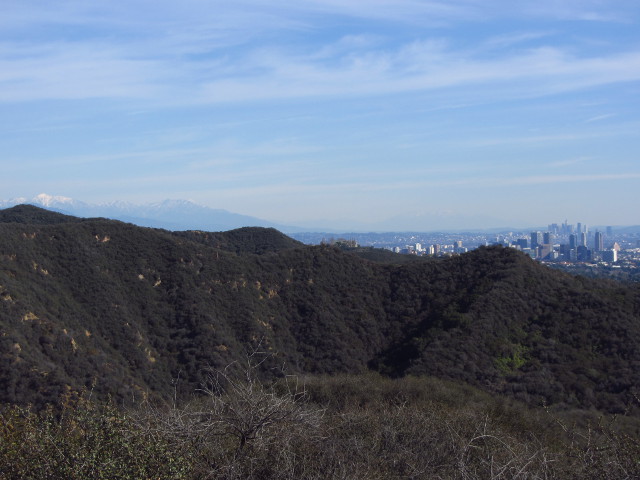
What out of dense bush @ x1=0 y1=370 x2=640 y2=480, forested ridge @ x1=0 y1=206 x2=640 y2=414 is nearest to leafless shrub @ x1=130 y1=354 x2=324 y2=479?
dense bush @ x1=0 y1=370 x2=640 y2=480

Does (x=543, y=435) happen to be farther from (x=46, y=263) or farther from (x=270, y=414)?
(x=46, y=263)

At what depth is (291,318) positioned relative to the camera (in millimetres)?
33156

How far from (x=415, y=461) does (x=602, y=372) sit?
19057mm

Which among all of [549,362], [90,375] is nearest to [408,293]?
[549,362]

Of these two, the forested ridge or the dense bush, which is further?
the forested ridge

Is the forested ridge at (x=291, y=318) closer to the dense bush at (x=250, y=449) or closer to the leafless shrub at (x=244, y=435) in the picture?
the dense bush at (x=250, y=449)

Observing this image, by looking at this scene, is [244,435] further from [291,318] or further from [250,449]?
[291,318]

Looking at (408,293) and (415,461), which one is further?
(408,293)

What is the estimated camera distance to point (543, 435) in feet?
47.3

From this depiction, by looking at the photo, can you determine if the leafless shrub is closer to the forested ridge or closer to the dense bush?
→ the dense bush

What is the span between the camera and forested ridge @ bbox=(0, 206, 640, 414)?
914 inches

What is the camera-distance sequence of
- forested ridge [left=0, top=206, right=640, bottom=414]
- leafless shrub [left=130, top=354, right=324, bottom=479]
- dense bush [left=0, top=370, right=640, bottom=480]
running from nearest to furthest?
dense bush [left=0, top=370, right=640, bottom=480] → leafless shrub [left=130, top=354, right=324, bottom=479] → forested ridge [left=0, top=206, right=640, bottom=414]

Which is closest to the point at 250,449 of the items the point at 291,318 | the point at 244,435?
the point at 244,435

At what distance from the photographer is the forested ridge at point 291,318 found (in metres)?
23.2
